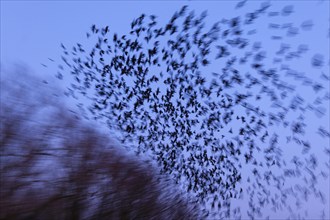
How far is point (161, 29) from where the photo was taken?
1755 centimetres

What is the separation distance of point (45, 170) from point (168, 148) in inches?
468

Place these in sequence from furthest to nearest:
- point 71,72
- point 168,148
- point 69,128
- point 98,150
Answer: point 168,148 < point 71,72 < point 98,150 < point 69,128

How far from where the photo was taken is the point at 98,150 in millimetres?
15656

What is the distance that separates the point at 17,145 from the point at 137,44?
27.3ft

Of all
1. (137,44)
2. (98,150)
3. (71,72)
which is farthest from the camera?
(71,72)

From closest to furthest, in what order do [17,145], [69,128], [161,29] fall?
[17,145], [69,128], [161,29]

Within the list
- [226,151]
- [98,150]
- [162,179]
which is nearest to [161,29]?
[98,150]

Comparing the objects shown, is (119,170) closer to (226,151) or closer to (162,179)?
(162,179)

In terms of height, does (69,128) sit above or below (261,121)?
below

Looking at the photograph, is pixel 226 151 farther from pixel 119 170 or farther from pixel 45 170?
pixel 45 170

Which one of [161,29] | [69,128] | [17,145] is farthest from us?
[161,29]

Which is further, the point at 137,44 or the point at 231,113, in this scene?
the point at 231,113

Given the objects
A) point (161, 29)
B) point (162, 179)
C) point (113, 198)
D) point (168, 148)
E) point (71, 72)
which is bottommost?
point (113, 198)

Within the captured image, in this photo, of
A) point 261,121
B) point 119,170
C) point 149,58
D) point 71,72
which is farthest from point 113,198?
point 261,121
